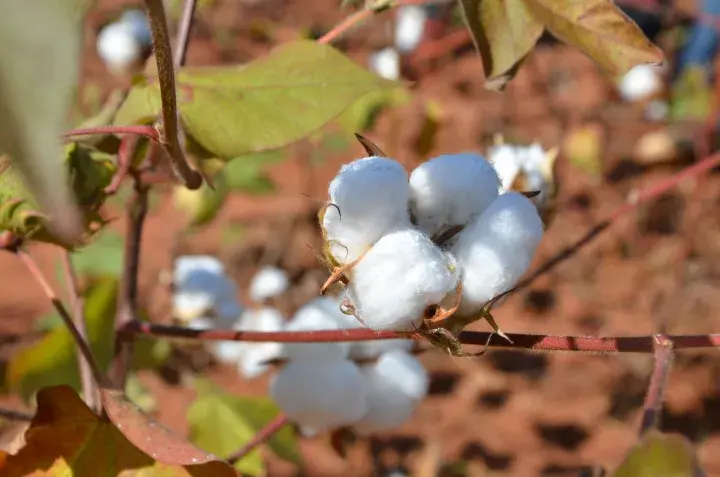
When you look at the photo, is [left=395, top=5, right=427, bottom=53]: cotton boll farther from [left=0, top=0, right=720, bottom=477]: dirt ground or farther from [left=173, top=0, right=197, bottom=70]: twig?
[left=173, top=0, right=197, bottom=70]: twig

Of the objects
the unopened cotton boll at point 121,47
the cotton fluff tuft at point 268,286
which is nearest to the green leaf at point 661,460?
the cotton fluff tuft at point 268,286

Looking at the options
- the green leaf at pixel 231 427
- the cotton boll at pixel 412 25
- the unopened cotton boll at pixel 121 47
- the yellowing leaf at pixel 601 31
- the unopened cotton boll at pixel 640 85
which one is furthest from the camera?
the unopened cotton boll at pixel 640 85

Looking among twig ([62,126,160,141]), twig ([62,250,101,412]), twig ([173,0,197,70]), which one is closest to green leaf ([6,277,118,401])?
twig ([62,250,101,412])

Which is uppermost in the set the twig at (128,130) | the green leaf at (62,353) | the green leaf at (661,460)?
the twig at (128,130)

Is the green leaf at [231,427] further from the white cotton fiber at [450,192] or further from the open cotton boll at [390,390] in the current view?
the white cotton fiber at [450,192]

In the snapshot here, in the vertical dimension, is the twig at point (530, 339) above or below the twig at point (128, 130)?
below

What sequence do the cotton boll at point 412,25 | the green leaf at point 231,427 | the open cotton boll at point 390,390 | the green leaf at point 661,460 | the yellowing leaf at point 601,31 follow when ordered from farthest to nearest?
the cotton boll at point 412,25
the green leaf at point 231,427
the open cotton boll at point 390,390
the yellowing leaf at point 601,31
the green leaf at point 661,460
